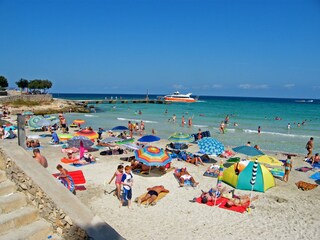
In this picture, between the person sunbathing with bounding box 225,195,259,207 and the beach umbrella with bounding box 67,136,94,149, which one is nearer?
the person sunbathing with bounding box 225,195,259,207

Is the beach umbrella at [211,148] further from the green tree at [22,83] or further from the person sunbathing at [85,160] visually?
the green tree at [22,83]

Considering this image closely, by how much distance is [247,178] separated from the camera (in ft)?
35.7

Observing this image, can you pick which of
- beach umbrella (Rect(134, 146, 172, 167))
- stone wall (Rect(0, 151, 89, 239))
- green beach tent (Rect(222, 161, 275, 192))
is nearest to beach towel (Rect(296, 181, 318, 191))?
green beach tent (Rect(222, 161, 275, 192))

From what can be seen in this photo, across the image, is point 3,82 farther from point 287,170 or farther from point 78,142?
point 287,170

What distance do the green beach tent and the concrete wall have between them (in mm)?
7824

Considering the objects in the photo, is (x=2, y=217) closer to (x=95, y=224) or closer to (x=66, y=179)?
(x=95, y=224)

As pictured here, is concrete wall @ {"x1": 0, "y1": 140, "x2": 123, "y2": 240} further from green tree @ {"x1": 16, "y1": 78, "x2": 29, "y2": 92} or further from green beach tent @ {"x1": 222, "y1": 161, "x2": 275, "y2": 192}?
green tree @ {"x1": 16, "y1": 78, "x2": 29, "y2": 92}

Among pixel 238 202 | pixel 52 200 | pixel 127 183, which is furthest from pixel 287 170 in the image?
pixel 52 200

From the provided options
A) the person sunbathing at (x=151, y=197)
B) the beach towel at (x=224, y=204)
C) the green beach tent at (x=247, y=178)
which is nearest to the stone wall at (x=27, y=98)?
the person sunbathing at (x=151, y=197)

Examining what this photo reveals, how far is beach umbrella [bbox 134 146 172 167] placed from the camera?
11.5m

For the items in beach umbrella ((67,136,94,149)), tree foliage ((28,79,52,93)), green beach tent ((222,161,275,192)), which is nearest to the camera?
green beach tent ((222,161,275,192))

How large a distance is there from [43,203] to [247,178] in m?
8.26

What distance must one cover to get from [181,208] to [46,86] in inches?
2594

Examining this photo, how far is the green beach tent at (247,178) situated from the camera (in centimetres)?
1090
